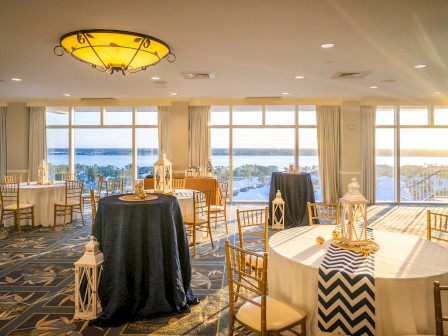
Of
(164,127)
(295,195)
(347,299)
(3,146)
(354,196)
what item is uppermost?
(164,127)

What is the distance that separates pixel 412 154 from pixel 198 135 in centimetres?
636

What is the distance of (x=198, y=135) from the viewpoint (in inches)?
400

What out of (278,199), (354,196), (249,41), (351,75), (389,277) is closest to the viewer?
(389,277)

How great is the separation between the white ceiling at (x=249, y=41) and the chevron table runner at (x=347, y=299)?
258 cm

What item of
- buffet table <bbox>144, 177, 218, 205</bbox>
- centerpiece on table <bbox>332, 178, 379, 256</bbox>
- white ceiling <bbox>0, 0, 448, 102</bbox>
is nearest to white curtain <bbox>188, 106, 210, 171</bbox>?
buffet table <bbox>144, 177, 218, 205</bbox>

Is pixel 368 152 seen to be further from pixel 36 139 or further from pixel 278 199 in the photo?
pixel 36 139

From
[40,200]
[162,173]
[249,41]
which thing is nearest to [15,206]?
[40,200]

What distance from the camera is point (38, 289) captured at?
3963 millimetres

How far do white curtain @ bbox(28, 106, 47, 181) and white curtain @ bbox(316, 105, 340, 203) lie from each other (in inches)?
315

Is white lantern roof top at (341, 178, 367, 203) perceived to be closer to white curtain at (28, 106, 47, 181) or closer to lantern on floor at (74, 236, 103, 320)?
lantern on floor at (74, 236, 103, 320)

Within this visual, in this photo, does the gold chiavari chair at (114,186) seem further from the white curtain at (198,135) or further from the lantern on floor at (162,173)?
the lantern on floor at (162,173)

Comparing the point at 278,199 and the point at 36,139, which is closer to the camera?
the point at 278,199

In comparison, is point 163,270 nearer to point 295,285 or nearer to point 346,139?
point 295,285

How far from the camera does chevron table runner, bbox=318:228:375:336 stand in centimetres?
217
